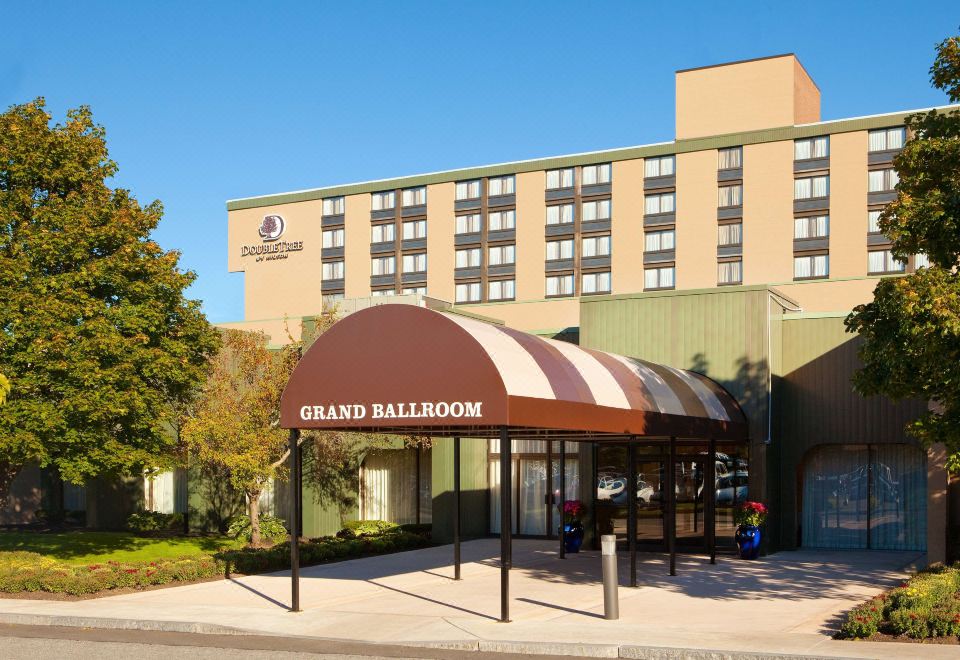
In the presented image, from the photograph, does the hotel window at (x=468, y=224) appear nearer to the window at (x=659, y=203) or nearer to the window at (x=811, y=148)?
the window at (x=659, y=203)

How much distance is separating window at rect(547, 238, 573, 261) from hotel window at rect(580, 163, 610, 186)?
4436mm

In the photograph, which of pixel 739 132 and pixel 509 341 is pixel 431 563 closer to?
pixel 509 341

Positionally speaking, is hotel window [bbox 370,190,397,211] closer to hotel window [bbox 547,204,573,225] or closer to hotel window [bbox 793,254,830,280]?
hotel window [bbox 547,204,573,225]

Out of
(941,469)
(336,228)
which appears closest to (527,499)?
(941,469)

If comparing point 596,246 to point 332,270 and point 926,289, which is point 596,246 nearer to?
point 332,270

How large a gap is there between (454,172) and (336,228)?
12413 mm

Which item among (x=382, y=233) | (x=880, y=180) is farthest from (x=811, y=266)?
(x=382, y=233)

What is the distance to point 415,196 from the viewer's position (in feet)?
287

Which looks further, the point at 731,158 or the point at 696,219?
the point at 696,219

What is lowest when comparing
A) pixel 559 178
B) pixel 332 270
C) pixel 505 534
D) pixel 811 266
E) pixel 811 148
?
pixel 505 534

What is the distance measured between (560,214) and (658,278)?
9174 millimetres

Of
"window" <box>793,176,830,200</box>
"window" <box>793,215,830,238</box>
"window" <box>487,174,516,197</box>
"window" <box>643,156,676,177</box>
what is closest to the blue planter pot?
"window" <box>793,215,830,238</box>

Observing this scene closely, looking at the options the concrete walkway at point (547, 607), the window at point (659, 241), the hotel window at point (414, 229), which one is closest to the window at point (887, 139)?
the window at point (659, 241)

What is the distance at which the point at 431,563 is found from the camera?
24578 mm
